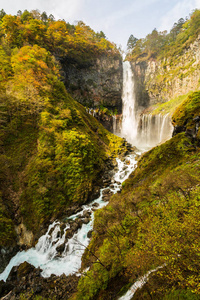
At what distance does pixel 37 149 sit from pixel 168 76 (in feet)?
146

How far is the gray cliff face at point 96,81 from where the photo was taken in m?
41.5

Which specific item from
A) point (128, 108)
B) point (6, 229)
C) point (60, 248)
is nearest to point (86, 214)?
point (60, 248)

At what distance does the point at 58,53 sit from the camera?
37.8m

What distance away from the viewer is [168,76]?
1654 inches

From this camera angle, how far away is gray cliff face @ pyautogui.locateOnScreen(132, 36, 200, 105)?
34.9 meters

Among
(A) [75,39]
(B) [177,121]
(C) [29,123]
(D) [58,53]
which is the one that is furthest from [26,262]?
(A) [75,39]

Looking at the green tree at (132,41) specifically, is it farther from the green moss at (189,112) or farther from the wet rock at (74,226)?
the wet rock at (74,226)

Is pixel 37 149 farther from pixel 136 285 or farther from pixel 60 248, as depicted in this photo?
pixel 136 285

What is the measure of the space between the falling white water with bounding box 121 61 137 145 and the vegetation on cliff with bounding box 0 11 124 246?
19121 mm

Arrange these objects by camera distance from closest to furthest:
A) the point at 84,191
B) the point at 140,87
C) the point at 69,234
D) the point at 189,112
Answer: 1. the point at 69,234
2. the point at 189,112
3. the point at 84,191
4. the point at 140,87

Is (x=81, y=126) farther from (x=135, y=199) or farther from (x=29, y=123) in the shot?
(x=135, y=199)

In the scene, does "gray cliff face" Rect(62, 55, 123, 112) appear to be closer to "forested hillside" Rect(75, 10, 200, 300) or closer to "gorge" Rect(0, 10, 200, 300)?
"gorge" Rect(0, 10, 200, 300)

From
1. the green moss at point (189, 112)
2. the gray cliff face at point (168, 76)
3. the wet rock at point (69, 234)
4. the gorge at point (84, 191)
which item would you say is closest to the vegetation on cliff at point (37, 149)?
the gorge at point (84, 191)

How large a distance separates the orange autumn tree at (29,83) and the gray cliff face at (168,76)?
3459 cm
